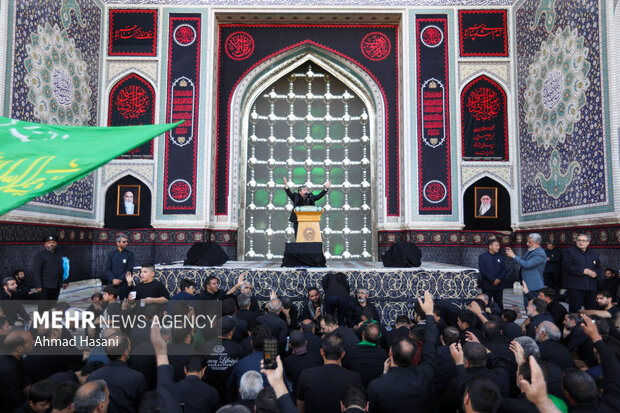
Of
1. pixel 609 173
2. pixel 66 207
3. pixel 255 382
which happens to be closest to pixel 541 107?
pixel 609 173

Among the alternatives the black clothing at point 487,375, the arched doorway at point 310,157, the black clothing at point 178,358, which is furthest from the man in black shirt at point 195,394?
the arched doorway at point 310,157

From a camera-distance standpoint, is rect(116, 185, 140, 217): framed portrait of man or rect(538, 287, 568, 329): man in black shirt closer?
rect(538, 287, 568, 329): man in black shirt

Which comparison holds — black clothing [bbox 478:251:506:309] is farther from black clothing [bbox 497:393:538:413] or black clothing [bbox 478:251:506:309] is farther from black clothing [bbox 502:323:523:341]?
black clothing [bbox 497:393:538:413]

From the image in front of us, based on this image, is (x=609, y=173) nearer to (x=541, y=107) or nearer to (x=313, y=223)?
(x=541, y=107)

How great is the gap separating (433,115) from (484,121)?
103 cm

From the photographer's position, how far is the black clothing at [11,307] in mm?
4173

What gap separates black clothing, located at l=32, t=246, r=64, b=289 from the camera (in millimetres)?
4676

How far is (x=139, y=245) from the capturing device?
8.20 metres

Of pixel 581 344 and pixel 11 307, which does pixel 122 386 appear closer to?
pixel 581 344

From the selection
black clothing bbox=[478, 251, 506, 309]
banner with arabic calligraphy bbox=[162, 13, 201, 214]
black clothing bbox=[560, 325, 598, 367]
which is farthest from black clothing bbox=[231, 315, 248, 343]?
banner with arabic calligraphy bbox=[162, 13, 201, 214]

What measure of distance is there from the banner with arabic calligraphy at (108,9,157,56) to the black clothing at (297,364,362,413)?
320 inches

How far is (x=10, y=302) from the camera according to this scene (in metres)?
4.26

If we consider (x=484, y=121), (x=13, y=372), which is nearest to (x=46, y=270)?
(x=13, y=372)

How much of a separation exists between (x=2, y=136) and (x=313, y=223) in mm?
4311
